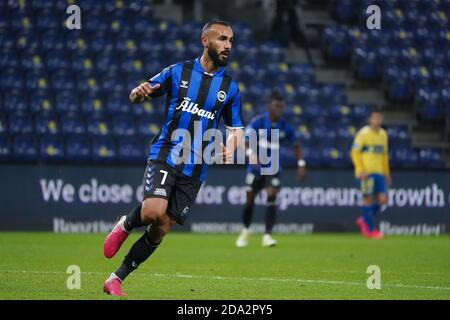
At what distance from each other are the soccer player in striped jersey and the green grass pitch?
1.60 feet

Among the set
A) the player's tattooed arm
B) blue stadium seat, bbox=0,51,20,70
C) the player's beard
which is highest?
blue stadium seat, bbox=0,51,20,70

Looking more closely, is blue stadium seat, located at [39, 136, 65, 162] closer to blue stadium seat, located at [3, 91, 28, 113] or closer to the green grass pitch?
blue stadium seat, located at [3, 91, 28, 113]

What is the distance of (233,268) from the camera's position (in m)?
11.1

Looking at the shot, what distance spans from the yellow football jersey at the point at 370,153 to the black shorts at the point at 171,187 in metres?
10.4

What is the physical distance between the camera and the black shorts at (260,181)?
15.8 meters

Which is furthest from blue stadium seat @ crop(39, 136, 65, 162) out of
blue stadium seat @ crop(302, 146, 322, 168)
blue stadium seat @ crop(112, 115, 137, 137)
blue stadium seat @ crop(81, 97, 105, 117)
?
blue stadium seat @ crop(302, 146, 322, 168)

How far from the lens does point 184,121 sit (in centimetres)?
816

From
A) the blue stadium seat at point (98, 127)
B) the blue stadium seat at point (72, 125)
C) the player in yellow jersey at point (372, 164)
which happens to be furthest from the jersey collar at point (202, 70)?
the blue stadium seat at point (98, 127)

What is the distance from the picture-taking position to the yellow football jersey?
18.2m

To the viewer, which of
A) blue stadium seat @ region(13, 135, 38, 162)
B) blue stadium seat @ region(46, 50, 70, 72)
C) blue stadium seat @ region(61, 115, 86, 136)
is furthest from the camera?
blue stadium seat @ region(46, 50, 70, 72)

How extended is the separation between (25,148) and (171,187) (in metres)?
10.9
